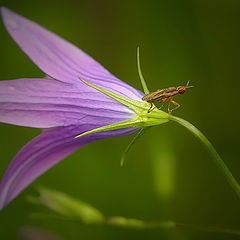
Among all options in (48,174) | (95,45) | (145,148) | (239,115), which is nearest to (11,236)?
(48,174)

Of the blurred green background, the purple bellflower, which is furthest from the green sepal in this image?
the blurred green background

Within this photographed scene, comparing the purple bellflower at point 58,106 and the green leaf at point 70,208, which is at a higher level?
the purple bellflower at point 58,106

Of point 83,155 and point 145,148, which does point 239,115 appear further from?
point 83,155

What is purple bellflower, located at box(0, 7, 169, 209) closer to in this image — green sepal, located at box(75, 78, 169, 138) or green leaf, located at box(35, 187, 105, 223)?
green sepal, located at box(75, 78, 169, 138)

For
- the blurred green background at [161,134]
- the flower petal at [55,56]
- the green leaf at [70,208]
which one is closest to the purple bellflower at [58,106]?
the flower petal at [55,56]

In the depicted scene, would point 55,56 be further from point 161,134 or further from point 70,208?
point 161,134

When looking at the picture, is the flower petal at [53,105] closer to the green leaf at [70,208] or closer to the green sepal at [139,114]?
the green sepal at [139,114]
